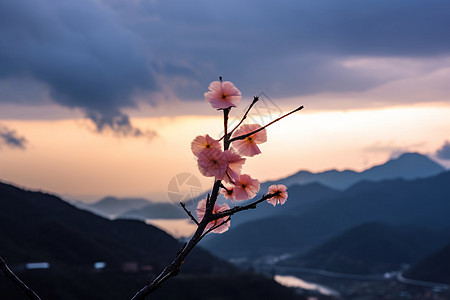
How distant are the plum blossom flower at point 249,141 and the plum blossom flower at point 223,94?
29 centimetres

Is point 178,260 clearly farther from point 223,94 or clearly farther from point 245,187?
point 223,94

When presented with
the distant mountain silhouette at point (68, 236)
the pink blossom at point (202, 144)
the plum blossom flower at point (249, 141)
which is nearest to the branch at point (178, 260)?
the pink blossom at point (202, 144)

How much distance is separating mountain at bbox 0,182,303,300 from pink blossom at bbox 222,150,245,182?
317 feet

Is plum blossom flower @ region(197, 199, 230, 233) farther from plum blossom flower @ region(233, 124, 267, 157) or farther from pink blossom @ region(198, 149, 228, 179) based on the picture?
pink blossom @ region(198, 149, 228, 179)

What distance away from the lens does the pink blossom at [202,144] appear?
12.0 feet

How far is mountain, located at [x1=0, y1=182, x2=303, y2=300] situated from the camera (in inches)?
4215

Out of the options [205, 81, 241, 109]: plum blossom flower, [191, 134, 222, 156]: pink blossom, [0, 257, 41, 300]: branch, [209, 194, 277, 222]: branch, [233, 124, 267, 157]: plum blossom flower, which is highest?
[205, 81, 241, 109]: plum blossom flower

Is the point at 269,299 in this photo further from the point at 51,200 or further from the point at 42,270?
the point at 51,200

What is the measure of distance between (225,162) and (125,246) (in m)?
162

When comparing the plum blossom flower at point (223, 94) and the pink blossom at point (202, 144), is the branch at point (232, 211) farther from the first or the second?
the plum blossom flower at point (223, 94)

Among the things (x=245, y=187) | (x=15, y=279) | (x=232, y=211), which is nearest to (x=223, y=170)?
(x=232, y=211)

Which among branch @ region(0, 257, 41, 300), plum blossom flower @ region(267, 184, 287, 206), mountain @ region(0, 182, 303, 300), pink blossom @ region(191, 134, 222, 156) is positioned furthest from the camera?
mountain @ region(0, 182, 303, 300)

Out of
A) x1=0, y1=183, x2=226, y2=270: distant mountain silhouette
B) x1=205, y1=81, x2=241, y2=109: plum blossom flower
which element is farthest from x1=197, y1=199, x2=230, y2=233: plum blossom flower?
x1=0, y1=183, x2=226, y2=270: distant mountain silhouette

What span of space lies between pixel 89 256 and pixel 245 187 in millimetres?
139791
